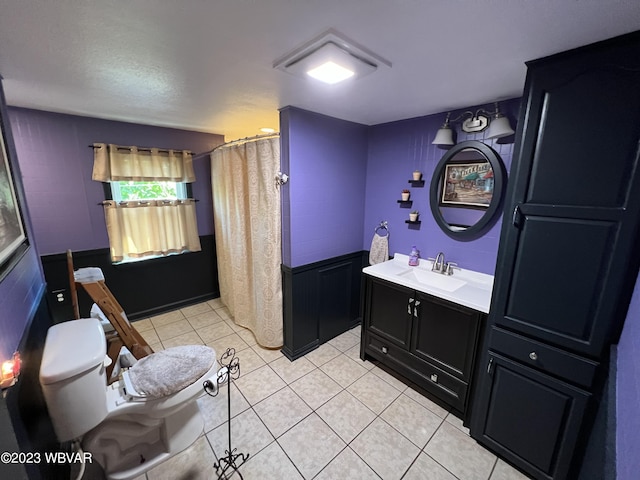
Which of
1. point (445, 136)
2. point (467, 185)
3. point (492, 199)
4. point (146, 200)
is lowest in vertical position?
point (146, 200)

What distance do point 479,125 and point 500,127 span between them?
185 millimetres

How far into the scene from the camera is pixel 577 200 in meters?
1.17

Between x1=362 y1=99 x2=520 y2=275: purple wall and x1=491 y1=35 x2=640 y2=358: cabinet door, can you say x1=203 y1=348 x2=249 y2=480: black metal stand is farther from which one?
x1=362 y1=99 x2=520 y2=275: purple wall

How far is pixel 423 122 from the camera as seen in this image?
2.26 metres

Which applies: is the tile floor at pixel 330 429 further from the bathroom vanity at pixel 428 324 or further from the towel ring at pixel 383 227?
the towel ring at pixel 383 227

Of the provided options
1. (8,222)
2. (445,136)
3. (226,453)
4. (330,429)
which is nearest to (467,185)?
(445,136)

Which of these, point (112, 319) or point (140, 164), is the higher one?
point (140, 164)

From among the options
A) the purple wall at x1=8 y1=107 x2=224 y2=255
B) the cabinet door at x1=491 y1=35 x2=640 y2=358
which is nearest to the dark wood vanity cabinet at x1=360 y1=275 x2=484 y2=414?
the cabinet door at x1=491 y1=35 x2=640 y2=358

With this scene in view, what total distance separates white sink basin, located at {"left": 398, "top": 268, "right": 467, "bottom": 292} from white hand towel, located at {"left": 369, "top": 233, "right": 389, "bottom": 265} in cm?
35

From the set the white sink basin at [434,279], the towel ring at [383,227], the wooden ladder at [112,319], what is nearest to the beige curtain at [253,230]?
the wooden ladder at [112,319]

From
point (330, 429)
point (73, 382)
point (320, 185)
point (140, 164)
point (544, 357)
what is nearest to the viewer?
point (73, 382)

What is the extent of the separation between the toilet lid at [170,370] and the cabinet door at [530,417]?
168 cm

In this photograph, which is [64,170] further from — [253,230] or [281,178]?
[281,178]

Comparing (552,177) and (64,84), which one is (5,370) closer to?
(64,84)
